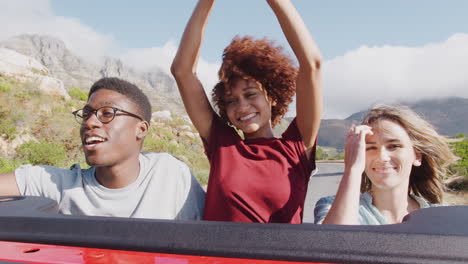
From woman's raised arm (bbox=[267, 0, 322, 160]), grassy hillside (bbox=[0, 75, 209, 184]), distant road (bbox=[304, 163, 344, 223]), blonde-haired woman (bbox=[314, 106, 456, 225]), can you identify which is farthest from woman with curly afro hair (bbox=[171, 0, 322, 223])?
grassy hillside (bbox=[0, 75, 209, 184])

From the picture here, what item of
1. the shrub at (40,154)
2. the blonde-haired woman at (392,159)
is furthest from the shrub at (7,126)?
the blonde-haired woman at (392,159)

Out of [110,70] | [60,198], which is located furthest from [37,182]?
[110,70]

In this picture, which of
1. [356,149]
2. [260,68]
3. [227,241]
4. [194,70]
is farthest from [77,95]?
[227,241]

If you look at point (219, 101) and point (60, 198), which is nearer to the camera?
point (60, 198)

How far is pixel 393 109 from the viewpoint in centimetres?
177

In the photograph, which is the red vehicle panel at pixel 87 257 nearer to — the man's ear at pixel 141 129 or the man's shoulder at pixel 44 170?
the man's shoulder at pixel 44 170

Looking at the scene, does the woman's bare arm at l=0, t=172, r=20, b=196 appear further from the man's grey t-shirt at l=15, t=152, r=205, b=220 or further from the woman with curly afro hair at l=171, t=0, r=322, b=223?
the woman with curly afro hair at l=171, t=0, r=322, b=223

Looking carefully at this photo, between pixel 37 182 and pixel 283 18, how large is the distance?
143 cm

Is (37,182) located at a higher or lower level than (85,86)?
lower

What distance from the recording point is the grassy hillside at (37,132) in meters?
13.5

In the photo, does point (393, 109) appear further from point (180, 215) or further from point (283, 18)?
point (180, 215)

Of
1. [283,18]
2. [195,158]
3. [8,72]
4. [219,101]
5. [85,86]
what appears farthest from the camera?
[85,86]

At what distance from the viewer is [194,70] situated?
1960 millimetres

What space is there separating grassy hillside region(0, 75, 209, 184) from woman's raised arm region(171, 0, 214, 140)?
36.3 ft
